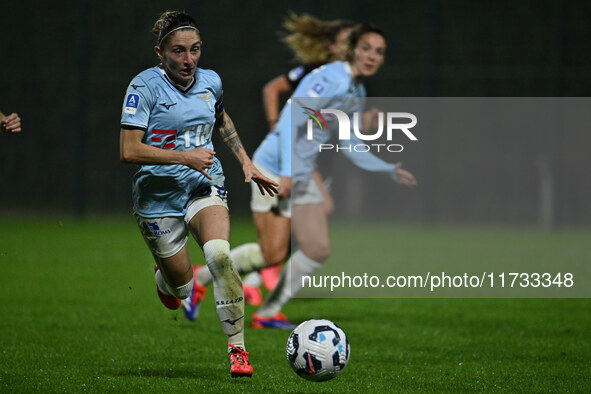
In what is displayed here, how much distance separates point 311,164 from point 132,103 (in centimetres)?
258

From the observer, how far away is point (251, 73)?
18.2 metres

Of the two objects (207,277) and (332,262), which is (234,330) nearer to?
(207,277)

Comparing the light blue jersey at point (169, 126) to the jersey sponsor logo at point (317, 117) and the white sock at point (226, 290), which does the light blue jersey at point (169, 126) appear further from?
the jersey sponsor logo at point (317, 117)

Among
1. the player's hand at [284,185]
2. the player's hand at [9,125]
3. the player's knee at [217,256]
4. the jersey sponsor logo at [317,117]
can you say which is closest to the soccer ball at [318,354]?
the player's knee at [217,256]

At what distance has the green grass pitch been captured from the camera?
5.28 metres

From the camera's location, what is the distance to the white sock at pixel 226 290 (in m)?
5.19

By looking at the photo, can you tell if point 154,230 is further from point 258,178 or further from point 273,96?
point 273,96

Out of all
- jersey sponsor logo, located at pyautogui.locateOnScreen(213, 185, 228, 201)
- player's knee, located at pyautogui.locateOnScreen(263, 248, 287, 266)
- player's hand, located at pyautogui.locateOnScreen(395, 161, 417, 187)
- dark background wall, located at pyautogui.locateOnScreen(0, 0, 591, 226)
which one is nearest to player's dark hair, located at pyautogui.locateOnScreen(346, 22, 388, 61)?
player's hand, located at pyautogui.locateOnScreen(395, 161, 417, 187)

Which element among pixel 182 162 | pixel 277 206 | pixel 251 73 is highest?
pixel 251 73

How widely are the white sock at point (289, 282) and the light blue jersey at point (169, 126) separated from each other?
1.92 metres

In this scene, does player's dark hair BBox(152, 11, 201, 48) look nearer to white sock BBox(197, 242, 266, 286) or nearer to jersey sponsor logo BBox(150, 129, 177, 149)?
jersey sponsor logo BBox(150, 129, 177, 149)

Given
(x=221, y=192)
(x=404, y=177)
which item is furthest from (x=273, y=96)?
(x=221, y=192)

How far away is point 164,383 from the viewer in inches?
204

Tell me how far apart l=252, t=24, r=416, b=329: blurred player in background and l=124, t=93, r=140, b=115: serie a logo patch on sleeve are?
2266 mm
